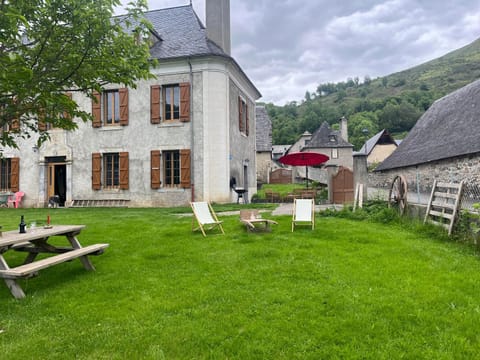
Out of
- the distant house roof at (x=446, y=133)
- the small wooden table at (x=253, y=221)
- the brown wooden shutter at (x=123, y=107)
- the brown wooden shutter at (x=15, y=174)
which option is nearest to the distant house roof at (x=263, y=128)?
the distant house roof at (x=446, y=133)

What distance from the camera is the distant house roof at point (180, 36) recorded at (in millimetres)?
14773

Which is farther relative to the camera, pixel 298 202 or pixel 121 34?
pixel 298 202

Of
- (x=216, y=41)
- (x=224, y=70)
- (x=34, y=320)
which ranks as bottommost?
(x=34, y=320)

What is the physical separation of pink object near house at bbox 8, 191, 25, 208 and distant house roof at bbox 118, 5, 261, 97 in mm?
9290

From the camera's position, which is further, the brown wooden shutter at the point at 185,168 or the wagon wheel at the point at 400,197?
the brown wooden shutter at the point at 185,168

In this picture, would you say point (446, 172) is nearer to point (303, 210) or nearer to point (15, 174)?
point (303, 210)

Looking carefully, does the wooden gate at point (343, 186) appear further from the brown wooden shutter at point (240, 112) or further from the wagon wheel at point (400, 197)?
the brown wooden shutter at point (240, 112)

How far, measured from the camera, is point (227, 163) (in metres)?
14.9

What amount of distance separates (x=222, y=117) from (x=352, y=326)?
12567 millimetres

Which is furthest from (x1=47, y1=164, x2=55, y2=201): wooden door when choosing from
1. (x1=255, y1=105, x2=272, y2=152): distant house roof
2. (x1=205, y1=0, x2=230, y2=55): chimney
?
(x1=255, y1=105, x2=272, y2=152): distant house roof

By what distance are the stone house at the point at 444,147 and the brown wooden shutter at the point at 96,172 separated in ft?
42.6

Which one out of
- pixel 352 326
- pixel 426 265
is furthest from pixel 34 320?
pixel 426 265

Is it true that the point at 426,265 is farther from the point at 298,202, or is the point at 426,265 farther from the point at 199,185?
the point at 199,185

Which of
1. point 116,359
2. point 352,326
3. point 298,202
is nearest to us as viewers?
point 116,359
